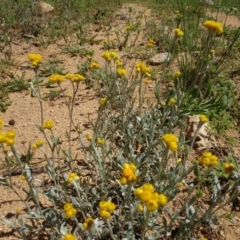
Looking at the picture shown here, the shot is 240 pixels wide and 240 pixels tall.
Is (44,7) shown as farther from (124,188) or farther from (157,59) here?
(124,188)

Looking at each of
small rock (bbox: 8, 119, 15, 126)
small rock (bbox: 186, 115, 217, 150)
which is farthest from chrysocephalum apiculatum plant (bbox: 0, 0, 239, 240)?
small rock (bbox: 8, 119, 15, 126)

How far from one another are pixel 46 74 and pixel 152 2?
11.4 feet

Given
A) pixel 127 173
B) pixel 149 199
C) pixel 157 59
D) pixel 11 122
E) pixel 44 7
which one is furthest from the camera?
pixel 44 7

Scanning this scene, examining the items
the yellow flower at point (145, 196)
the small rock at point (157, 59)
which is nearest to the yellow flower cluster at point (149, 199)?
the yellow flower at point (145, 196)

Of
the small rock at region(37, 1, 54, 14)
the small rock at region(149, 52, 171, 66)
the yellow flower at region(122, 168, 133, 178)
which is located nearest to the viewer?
the yellow flower at region(122, 168, 133, 178)

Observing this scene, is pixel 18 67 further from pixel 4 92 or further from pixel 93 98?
pixel 93 98

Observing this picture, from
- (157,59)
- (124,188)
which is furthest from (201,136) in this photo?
(157,59)

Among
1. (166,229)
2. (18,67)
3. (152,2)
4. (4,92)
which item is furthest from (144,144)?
(152,2)

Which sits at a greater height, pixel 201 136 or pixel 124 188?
pixel 124 188

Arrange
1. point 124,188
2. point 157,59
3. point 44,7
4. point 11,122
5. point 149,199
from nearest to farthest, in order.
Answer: point 149,199, point 124,188, point 11,122, point 157,59, point 44,7

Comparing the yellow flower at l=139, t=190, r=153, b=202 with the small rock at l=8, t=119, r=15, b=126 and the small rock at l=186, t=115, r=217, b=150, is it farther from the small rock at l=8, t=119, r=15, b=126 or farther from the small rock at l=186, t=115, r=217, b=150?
the small rock at l=8, t=119, r=15, b=126

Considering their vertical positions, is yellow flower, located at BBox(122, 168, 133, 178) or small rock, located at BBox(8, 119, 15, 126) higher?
yellow flower, located at BBox(122, 168, 133, 178)

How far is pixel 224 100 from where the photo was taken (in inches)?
119

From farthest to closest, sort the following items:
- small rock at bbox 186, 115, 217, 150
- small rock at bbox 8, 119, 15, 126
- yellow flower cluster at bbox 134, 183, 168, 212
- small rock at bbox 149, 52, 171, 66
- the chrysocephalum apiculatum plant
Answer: small rock at bbox 149, 52, 171, 66 → small rock at bbox 8, 119, 15, 126 → small rock at bbox 186, 115, 217, 150 → the chrysocephalum apiculatum plant → yellow flower cluster at bbox 134, 183, 168, 212
